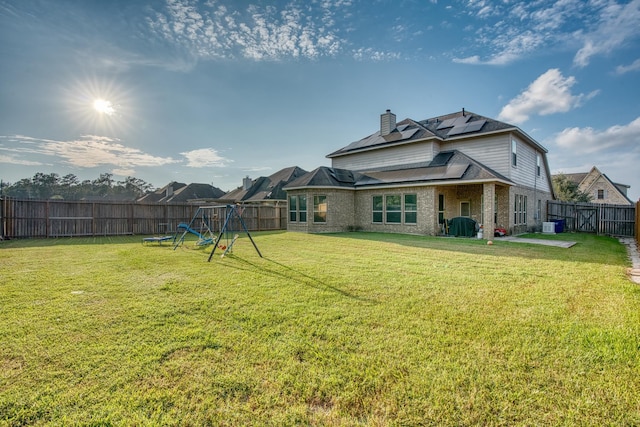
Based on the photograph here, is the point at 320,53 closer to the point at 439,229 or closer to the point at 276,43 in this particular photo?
the point at 276,43

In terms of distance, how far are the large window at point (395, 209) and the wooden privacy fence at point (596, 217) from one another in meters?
12.4

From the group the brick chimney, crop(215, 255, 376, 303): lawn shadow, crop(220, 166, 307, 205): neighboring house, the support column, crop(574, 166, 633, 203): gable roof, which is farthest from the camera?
crop(574, 166, 633, 203): gable roof

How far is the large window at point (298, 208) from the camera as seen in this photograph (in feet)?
60.6

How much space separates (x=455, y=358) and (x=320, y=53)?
14789 mm

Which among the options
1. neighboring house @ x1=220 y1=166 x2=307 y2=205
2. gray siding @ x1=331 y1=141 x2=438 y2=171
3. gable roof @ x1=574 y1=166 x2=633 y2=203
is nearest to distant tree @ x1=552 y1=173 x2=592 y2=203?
gable roof @ x1=574 y1=166 x2=633 y2=203

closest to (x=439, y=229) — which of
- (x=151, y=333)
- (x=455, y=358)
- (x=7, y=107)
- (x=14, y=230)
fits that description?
(x=455, y=358)

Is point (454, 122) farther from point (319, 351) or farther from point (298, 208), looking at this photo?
point (319, 351)

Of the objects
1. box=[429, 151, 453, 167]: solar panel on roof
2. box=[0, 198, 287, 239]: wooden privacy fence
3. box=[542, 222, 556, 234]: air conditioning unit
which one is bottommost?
box=[542, 222, 556, 234]: air conditioning unit

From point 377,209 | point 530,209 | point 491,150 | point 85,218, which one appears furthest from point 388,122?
point 85,218

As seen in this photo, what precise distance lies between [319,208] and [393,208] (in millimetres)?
→ 4495

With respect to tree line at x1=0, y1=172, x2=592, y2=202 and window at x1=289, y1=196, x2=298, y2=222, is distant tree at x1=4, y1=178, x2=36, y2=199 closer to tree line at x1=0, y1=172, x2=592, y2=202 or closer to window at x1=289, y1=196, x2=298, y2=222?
tree line at x1=0, y1=172, x2=592, y2=202

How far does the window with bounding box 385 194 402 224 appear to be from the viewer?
16770 millimetres

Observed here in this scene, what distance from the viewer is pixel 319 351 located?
288 centimetres

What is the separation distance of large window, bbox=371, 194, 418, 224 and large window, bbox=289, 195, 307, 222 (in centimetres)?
429
